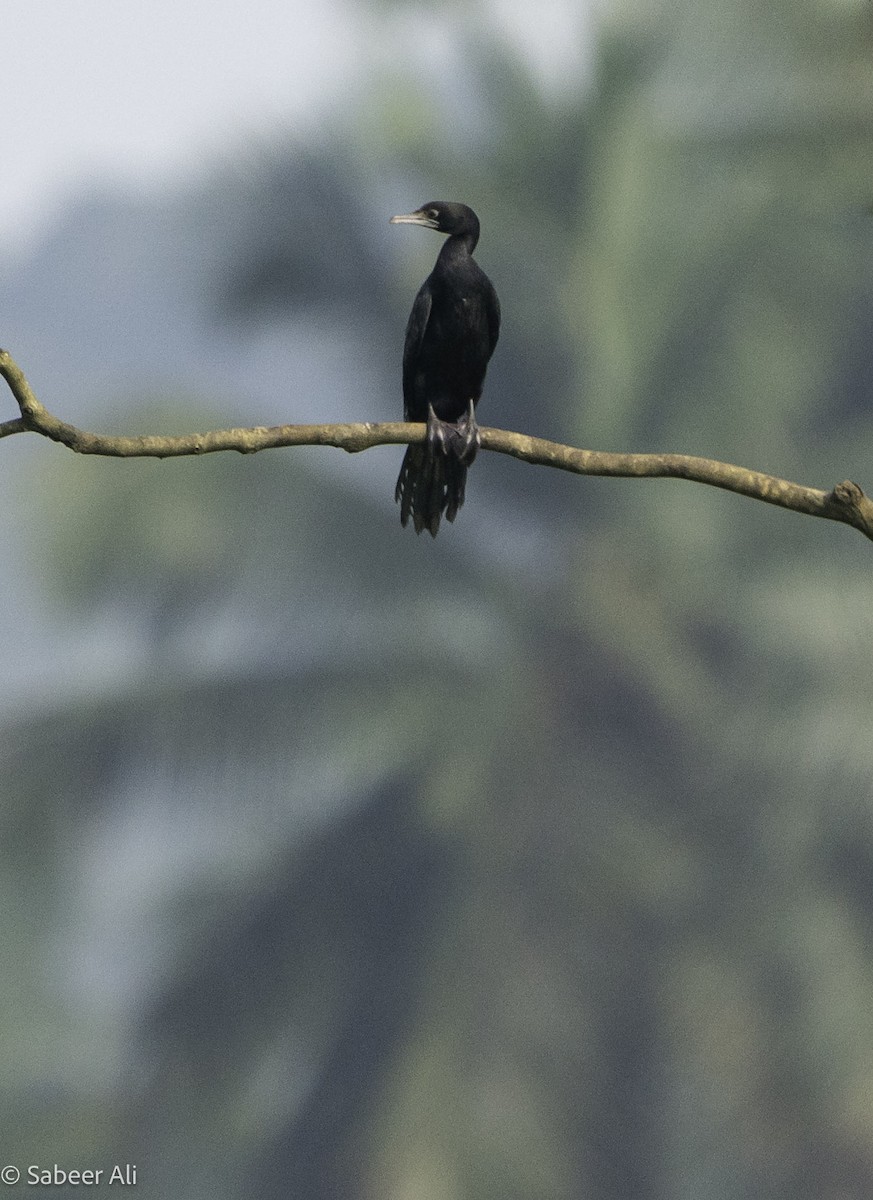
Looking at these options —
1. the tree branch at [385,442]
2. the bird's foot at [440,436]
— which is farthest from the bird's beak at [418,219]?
the tree branch at [385,442]

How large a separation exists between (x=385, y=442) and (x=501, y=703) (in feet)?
26.9

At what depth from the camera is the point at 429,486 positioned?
496 centimetres

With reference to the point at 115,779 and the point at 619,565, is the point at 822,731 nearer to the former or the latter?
the point at 619,565

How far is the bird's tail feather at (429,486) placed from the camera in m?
4.95

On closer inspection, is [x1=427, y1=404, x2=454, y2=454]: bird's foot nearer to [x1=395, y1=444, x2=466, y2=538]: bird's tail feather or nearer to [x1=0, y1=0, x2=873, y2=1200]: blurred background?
[x1=395, y1=444, x2=466, y2=538]: bird's tail feather

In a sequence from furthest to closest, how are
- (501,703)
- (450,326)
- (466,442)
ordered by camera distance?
(501,703), (450,326), (466,442)

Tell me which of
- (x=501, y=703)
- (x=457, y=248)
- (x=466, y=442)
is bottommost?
(x=501, y=703)

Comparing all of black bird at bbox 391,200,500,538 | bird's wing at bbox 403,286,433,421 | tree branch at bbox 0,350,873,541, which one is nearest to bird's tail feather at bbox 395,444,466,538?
black bird at bbox 391,200,500,538

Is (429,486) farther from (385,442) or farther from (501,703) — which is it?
(501,703)

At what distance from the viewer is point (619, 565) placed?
12.9 meters

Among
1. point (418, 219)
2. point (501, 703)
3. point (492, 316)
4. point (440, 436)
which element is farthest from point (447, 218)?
point (501, 703)

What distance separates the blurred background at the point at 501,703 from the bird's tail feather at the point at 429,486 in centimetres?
609

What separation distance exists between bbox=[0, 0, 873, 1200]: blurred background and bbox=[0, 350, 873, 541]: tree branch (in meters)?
7.22

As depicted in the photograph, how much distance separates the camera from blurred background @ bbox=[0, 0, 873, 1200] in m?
11.2
